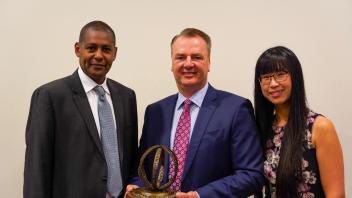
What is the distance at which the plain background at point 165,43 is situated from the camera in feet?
8.21

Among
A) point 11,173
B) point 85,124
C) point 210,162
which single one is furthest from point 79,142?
point 11,173

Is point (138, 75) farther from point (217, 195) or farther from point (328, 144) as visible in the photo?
point (328, 144)

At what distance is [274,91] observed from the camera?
5.94ft

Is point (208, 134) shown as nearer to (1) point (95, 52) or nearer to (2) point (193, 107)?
(2) point (193, 107)

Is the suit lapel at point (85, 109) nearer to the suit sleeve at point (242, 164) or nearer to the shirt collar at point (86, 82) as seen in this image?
the shirt collar at point (86, 82)

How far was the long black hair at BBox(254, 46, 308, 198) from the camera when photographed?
1721 mm

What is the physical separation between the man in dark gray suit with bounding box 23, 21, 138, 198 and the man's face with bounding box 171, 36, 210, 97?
0.37 meters

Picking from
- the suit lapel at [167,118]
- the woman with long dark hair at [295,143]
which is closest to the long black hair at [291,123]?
the woman with long dark hair at [295,143]

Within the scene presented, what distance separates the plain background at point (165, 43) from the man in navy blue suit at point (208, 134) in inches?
24.2

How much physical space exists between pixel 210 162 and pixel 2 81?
1.65m

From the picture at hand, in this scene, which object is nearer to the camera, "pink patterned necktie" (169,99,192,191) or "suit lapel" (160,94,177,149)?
"pink patterned necktie" (169,99,192,191)

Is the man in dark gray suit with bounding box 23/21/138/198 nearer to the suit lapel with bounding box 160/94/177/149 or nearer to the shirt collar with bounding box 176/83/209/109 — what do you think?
the suit lapel with bounding box 160/94/177/149

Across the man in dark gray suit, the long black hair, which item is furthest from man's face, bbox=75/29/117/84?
the long black hair

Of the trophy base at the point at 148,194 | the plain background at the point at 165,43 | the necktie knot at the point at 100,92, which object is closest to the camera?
the trophy base at the point at 148,194
